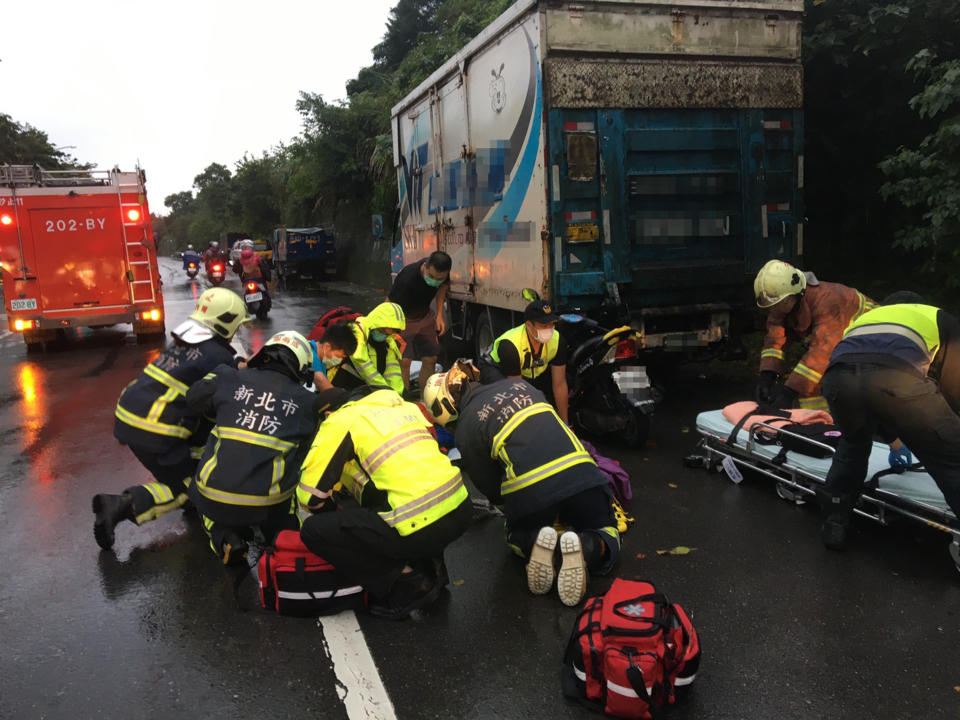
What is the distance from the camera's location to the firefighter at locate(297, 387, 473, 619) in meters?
3.44

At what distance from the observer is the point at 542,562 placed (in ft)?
12.1

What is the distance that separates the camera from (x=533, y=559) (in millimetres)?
3723

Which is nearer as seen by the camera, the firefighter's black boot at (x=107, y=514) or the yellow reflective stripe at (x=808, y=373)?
the firefighter's black boot at (x=107, y=514)

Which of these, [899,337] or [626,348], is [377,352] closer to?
Result: [626,348]

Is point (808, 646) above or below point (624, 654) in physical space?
below

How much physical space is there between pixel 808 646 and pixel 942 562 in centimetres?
121

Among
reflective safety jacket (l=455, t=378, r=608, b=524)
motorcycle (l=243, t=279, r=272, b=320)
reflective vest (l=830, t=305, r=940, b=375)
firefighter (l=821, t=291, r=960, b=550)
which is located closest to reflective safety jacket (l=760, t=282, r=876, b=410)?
firefighter (l=821, t=291, r=960, b=550)

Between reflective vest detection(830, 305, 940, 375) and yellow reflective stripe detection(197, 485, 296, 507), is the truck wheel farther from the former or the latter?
yellow reflective stripe detection(197, 485, 296, 507)

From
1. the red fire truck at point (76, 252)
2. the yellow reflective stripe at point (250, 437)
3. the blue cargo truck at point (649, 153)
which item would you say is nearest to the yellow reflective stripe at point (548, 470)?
the yellow reflective stripe at point (250, 437)

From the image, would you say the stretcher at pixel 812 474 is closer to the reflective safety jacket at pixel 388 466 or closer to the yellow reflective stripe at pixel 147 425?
the reflective safety jacket at pixel 388 466

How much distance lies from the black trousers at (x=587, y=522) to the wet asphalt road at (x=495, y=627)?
0.19 metres

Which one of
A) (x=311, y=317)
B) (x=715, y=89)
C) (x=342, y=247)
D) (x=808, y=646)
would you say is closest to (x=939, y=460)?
(x=808, y=646)

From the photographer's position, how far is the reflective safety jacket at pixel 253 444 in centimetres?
394

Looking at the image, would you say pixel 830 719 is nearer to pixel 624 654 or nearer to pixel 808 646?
pixel 808 646
